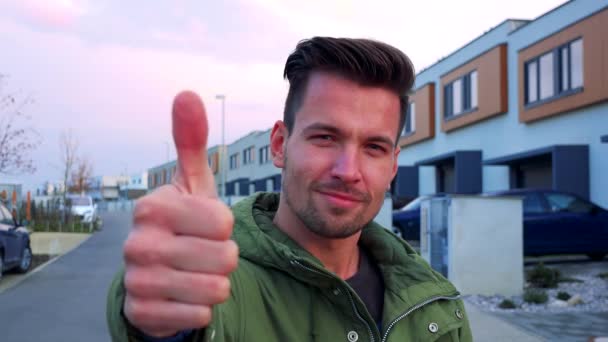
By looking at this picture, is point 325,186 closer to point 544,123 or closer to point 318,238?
point 318,238

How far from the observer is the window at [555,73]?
17.8 metres

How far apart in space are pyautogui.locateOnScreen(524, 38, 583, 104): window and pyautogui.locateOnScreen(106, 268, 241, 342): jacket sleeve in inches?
699

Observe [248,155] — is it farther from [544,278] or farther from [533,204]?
[544,278]

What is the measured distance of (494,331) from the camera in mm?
7004

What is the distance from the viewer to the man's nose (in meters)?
1.97

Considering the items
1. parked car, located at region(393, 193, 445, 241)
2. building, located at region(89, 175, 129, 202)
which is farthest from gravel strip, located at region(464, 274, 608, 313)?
building, located at region(89, 175, 129, 202)

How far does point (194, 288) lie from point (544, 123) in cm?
2036

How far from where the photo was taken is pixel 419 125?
3008 centimetres

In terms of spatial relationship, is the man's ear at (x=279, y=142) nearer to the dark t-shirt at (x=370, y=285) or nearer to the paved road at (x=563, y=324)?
the dark t-shirt at (x=370, y=285)

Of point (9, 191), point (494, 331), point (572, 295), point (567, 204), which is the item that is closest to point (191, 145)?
→ point (494, 331)

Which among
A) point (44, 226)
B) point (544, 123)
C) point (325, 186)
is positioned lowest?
point (44, 226)

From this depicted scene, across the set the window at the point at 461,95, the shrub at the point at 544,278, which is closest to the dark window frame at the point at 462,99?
the window at the point at 461,95

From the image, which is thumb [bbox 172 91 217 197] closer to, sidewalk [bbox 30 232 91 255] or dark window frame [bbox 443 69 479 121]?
sidewalk [bbox 30 232 91 255]

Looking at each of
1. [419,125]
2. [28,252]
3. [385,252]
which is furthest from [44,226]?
[385,252]
